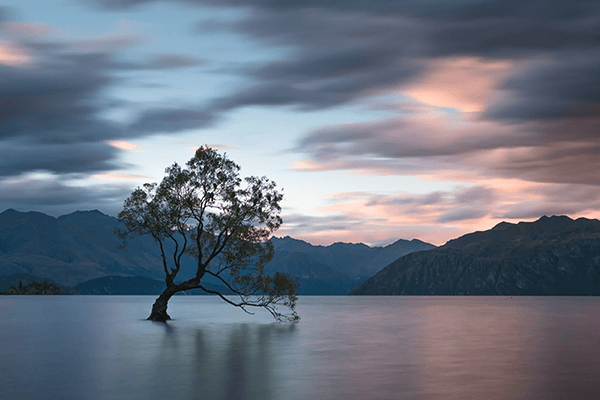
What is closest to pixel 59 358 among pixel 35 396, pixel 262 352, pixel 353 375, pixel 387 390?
pixel 262 352

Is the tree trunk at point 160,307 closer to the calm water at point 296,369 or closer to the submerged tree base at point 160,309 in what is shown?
the submerged tree base at point 160,309

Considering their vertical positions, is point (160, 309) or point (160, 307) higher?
point (160, 307)

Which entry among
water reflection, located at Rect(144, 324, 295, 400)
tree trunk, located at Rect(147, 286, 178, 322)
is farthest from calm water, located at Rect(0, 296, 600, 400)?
tree trunk, located at Rect(147, 286, 178, 322)

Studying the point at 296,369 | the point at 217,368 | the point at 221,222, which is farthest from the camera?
the point at 221,222

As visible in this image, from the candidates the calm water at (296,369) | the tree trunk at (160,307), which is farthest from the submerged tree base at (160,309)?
the calm water at (296,369)

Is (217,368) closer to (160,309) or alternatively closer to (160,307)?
(160,307)

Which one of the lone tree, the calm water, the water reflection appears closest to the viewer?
the water reflection

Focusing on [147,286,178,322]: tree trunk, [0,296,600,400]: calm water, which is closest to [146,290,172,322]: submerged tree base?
[147,286,178,322]: tree trunk

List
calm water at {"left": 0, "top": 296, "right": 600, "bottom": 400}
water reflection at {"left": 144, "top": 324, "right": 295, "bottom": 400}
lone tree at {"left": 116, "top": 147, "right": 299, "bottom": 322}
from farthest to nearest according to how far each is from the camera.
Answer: lone tree at {"left": 116, "top": 147, "right": 299, "bottom": 322}
calm water at {"left": 0, "top": 296, "right": 600, "bottom": 400}
water reflection at {"left": 144, "top": 324, "right": 295, "bottom": 400}

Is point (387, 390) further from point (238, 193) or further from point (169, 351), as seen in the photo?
point (238, 193)

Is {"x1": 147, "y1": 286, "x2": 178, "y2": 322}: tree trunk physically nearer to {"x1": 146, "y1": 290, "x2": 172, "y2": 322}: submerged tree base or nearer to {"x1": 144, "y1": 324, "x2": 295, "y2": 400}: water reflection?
{"x1": 146, "y1": 290, "x2": 172, "y2": 322}: submerged tree base

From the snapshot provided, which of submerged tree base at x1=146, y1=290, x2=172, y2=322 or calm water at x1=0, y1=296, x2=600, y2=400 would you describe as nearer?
calm water at x1=0, y1=296, x2=600, y2=400

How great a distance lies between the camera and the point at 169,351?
172 ft

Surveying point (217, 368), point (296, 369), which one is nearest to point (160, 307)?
point (217, 368)
